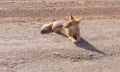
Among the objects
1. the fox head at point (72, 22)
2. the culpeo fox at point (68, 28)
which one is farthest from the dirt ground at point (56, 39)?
the fox head at point (72, 22)

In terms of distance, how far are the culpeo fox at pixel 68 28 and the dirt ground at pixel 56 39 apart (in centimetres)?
16

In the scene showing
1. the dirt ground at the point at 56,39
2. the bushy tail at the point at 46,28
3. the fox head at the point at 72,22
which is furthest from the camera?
the bushy tail at the point at 46,28

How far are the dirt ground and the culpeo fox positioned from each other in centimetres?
16

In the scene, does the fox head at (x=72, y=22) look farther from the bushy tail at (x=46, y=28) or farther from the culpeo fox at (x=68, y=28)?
the bushy tail at (x=46, y=28)

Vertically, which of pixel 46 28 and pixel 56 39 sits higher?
pixel 46 28

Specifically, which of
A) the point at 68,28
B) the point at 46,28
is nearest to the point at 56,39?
the point at 68,28

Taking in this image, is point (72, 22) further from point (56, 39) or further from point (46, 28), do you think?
point (46, 28)

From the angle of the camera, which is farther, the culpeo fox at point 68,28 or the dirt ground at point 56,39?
the culpeo fox at point 68,28

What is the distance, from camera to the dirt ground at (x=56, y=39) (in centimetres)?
789

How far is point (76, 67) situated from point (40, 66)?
90cm

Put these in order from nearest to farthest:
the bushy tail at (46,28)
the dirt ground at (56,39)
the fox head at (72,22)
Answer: the dirt ground at (56,39) → the fox head at (72,22) → the bushy tail at (46,28)

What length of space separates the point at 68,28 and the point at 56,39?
1.58 feet

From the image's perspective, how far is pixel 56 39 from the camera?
9.05 metres

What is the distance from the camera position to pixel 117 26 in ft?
33.9
